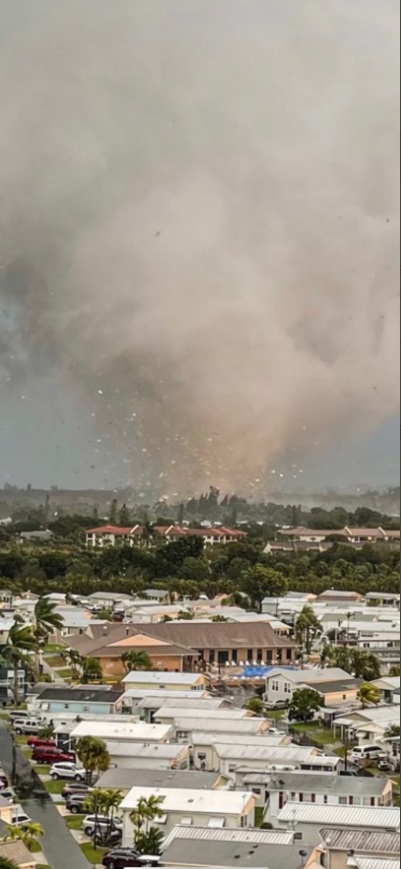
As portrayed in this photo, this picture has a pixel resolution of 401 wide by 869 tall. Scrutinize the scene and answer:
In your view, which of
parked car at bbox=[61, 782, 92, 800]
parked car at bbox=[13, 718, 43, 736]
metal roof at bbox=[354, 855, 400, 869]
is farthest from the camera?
parked car at bbox=[13, 718, 43, 736]

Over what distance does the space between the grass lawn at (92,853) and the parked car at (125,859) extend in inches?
0.7

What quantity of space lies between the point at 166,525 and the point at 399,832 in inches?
42.6

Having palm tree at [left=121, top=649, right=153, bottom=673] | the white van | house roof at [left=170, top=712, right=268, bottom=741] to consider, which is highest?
palm tree at [left=121, top=649, right=153, bottom=673]

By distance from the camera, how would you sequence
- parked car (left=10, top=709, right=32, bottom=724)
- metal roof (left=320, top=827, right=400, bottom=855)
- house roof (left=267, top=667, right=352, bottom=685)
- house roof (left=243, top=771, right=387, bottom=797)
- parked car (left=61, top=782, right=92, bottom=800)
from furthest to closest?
house roof (left=267, top=667, right=352, bottom=685) < parked car (left=10, top=709, right=32, bottom=724) < parked car (left=61, top=782, right=92, bottom=800) < house roof (left=243, top=771, right=387, bottom=797) < metal roof (left=320, top=827, right=400, bottom=855)

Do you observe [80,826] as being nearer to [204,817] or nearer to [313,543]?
[204,817]

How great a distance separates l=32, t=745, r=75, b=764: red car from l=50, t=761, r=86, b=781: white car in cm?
2

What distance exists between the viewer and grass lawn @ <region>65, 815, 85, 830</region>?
3095 millimetres

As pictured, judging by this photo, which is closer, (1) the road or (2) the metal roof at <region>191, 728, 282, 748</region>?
(1) the road

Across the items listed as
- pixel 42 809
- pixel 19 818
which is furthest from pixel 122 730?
pixel 19 818

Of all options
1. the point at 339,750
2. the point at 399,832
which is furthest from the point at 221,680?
the point at 399,832

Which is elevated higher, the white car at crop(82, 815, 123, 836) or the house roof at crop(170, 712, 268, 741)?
the house roof at crop(170, 712, 268, 741)

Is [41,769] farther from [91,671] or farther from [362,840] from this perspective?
[362,840]

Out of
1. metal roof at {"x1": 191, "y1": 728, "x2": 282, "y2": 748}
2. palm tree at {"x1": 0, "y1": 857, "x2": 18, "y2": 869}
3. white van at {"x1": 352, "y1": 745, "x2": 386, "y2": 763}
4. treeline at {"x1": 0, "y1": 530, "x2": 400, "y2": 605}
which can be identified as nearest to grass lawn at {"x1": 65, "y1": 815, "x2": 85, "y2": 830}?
palm tree at {"x1": 0, "y1": 857, "x2": 18, "y2": 869}

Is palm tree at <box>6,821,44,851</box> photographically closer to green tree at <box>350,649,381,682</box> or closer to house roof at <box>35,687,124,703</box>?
house roof at <box>35,687,124,703</box>
